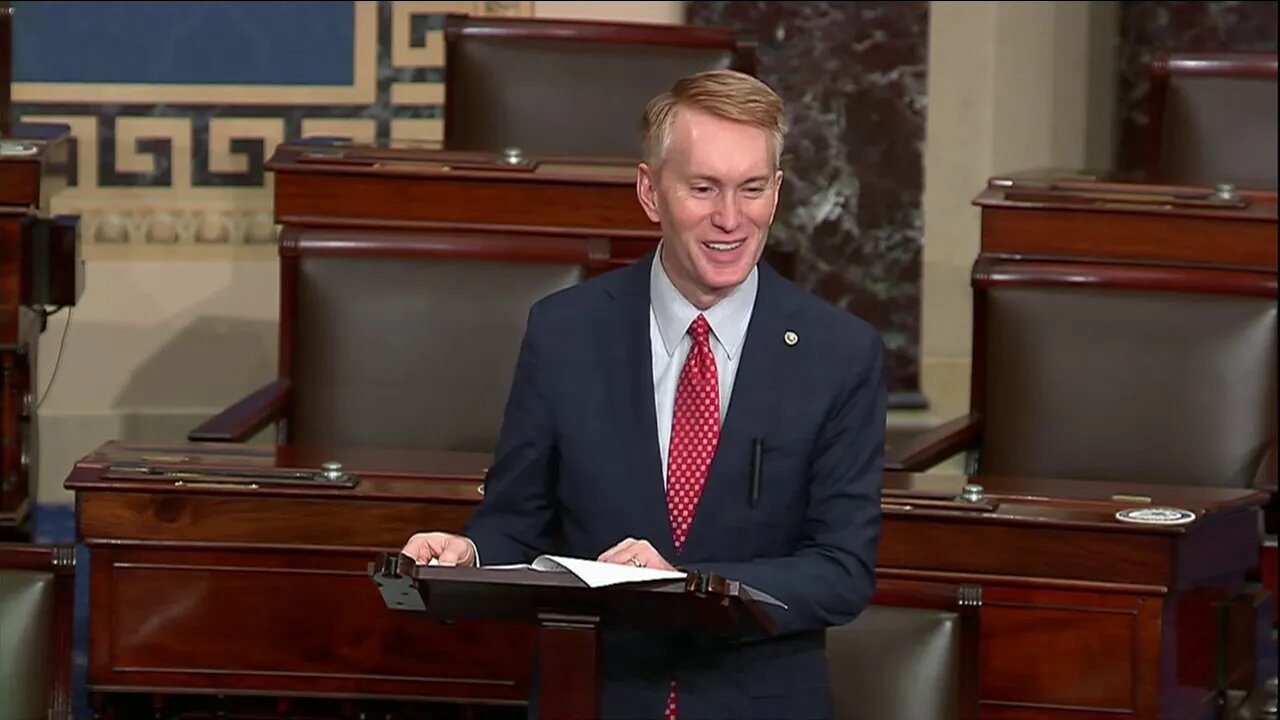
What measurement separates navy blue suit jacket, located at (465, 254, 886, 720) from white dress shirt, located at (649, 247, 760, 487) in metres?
0.01

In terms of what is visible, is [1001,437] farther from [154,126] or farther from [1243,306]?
[154,126]

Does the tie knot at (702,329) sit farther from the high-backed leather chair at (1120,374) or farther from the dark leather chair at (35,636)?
the high-backed leather chair at (1120,374)

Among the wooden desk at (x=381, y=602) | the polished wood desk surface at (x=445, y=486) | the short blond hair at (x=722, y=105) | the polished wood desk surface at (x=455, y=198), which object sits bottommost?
the wooden desk at (x=381, y=602)

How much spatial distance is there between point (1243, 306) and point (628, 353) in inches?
63.3

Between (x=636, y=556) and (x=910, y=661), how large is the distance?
1.85 feet

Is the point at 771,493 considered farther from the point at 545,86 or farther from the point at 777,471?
the point at 545,86

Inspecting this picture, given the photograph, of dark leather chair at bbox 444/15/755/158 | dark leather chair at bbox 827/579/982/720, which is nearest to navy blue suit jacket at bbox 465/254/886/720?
dark leather chair at bbox 827/579/982/720

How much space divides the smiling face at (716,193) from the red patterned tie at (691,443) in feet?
0.29

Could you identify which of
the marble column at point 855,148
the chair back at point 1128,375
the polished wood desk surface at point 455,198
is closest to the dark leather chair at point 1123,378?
the chair back at point 1128,375

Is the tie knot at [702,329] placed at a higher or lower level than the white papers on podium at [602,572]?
higher

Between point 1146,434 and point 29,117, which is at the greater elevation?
point 29,117

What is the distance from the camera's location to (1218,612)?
9.28 ft

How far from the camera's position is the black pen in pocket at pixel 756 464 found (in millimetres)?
2025

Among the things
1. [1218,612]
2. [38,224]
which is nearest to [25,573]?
[38,224]
